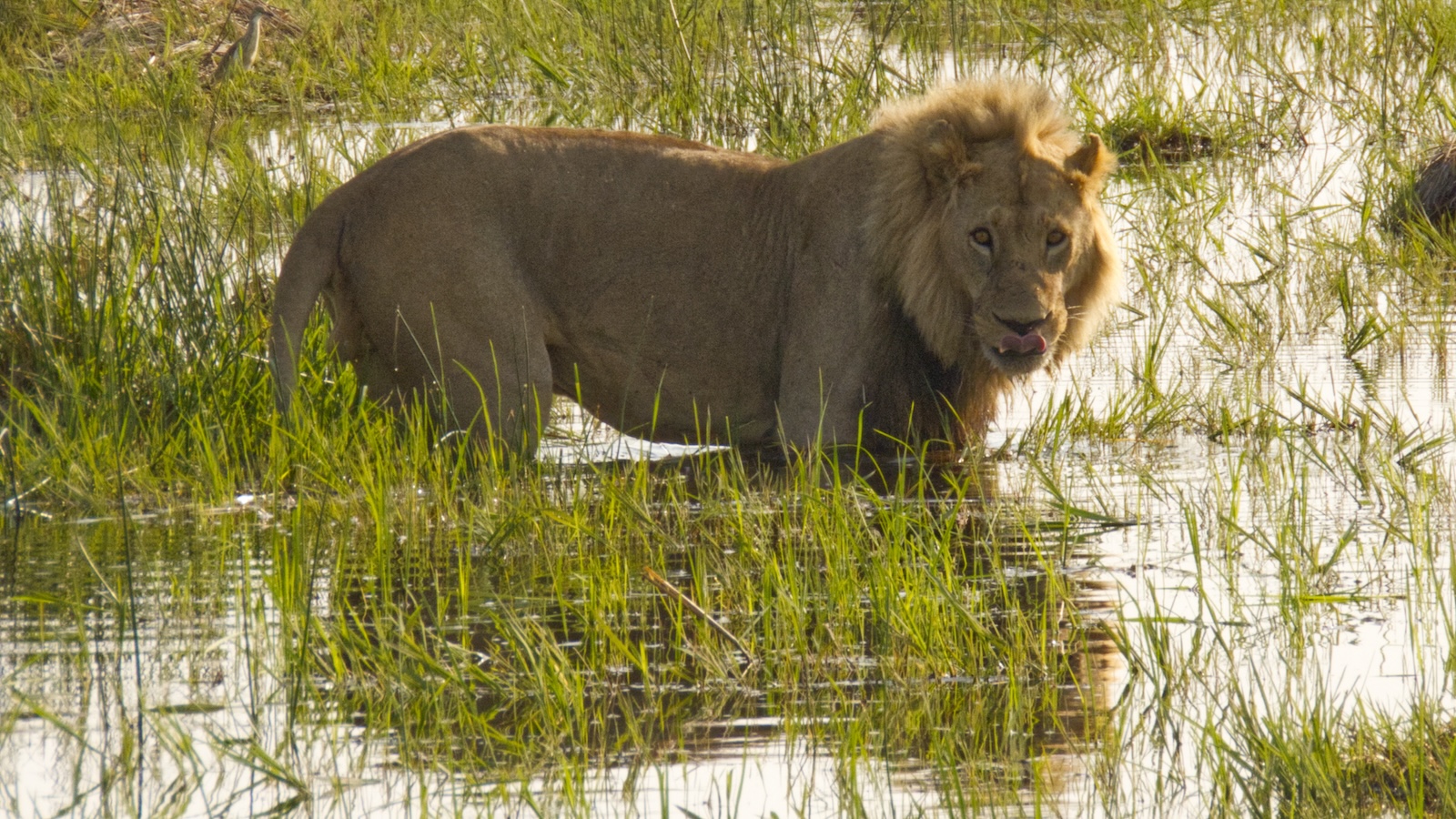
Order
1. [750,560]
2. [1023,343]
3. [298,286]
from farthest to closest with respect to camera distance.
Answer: [298,286] < [1023,343] < [750,560]

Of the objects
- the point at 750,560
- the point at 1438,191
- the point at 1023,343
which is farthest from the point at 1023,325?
the point at 1438,191

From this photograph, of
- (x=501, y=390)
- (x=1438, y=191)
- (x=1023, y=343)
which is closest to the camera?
(x=1023, y=343)

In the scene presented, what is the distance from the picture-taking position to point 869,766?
3600mm

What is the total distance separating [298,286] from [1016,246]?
220cm

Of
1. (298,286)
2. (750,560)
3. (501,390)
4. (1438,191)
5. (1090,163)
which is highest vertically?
(1438,191)

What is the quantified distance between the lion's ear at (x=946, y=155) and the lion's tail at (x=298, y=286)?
6.09ft

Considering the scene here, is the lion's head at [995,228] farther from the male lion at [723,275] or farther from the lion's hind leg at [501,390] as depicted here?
the lion's hind leg at [501,390]

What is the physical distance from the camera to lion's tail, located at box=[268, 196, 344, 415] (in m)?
5.90

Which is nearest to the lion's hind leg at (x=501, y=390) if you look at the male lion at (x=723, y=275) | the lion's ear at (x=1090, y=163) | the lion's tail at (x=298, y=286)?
the male lion at (x=723, y=275)

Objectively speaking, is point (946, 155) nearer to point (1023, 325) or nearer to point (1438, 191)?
point (1023, 325)

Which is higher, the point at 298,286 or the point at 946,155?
the point at 946,155

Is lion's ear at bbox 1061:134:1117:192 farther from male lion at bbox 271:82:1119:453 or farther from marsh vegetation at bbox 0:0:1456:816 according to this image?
marsh vegetation at bbox 0:0:1456:816

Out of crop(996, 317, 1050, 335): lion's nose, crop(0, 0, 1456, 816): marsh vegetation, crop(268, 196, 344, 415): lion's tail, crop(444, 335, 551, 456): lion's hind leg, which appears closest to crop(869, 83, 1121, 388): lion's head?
crop(996, 317, 1050, 335): lion's nose

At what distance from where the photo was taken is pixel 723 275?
21.0 feet
